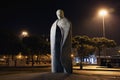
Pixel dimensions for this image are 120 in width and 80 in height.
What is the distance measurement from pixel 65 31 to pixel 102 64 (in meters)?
34.0

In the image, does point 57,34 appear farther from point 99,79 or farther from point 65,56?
point 99,79

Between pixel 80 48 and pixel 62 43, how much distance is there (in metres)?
42.5

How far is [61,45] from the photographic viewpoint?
16.1 metres

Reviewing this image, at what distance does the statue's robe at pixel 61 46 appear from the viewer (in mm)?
15955

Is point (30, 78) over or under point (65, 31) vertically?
under

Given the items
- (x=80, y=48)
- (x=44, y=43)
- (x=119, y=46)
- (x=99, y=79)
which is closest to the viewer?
(x=99, y=79)

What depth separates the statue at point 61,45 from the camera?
15961 millimetres

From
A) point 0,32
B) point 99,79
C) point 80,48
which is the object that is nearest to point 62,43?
point 99,79

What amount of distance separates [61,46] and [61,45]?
0.23ft

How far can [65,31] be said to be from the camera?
53.3 ft

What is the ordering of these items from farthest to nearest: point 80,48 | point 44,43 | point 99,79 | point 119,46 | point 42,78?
point 119,46, point 44,43, point 80,48, point 99,79, point 42,78

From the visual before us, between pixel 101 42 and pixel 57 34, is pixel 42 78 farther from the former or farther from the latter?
pixel 101 42

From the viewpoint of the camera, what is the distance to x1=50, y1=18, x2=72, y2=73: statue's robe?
52.3ft

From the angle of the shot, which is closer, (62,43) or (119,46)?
(62,43)
